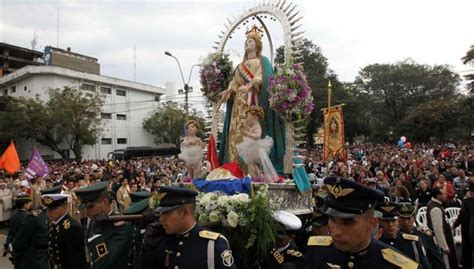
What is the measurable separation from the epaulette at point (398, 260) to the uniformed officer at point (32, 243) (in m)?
4.96

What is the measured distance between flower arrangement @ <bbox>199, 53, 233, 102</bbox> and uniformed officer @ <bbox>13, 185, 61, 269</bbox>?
3879 mm

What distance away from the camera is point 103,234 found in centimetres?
420

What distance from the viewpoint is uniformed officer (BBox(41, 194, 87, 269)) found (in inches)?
190

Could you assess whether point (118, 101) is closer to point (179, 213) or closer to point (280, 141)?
point (280, 141)

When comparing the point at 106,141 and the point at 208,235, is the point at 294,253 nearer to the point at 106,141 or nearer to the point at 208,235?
the point at 208,235

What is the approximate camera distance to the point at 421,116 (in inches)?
1865

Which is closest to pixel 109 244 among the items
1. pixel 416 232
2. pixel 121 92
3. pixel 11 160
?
pixel 416 232

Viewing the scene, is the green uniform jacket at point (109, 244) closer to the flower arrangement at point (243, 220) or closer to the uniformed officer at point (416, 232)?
the flower arrangement at point (243, 220)

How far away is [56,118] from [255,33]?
34749 millimetres

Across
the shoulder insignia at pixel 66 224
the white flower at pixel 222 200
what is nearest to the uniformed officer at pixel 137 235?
the shoulder insignia at pixel 66 224

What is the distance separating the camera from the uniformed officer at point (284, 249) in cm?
448

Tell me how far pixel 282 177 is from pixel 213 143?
1.69 metres

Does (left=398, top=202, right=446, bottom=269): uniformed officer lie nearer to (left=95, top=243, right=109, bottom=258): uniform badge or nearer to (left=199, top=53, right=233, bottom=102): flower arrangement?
(left=95, top=243, right=109, bottom=258): uniform badge

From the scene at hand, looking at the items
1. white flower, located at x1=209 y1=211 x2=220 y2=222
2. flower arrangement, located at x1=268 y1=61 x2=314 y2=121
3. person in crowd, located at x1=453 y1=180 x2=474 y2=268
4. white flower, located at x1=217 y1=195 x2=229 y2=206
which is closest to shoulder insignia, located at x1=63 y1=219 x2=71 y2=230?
white flower, located at x1=209 y1=211 x2=220 y2=222
